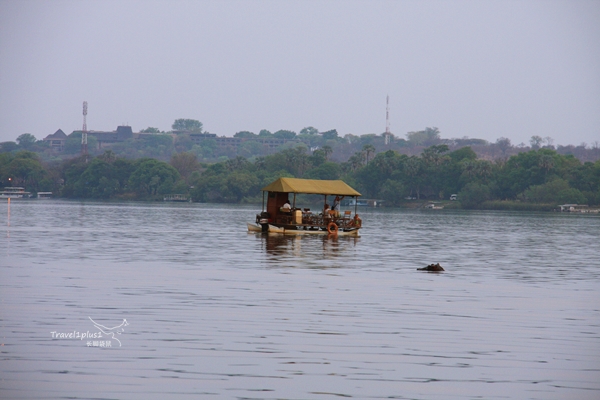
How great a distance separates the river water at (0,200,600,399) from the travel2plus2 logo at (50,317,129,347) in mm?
58

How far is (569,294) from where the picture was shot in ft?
83.8

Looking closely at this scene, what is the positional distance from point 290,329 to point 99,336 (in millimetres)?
3954

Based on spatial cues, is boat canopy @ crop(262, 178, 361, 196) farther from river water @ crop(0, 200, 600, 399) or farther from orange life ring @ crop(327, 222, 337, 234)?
river water @ crop(0, 200, 600, 399)

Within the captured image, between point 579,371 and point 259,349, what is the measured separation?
5659mm

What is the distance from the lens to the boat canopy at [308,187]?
5553 cm

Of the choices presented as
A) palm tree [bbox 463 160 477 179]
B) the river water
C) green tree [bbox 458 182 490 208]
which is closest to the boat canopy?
the river water

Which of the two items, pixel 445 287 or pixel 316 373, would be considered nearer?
pixel 316 373

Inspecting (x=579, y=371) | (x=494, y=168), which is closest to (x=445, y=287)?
(x=579, y=371)

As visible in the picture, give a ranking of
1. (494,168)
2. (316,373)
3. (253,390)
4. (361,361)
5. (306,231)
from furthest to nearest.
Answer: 1. (494,168)
2. (306,231)
3. (361,361)
4. (316,373)
5. (253,390)

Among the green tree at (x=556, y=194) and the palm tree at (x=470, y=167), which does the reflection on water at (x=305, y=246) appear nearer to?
the green tree at (x=556, y=194)

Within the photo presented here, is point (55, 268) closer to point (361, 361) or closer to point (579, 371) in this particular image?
point (361, 361)

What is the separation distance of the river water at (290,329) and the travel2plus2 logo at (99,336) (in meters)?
0.06

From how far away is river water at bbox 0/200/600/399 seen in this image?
12672mm

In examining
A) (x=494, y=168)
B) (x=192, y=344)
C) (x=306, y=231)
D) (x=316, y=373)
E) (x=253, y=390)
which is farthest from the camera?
(x=494, y=168)
